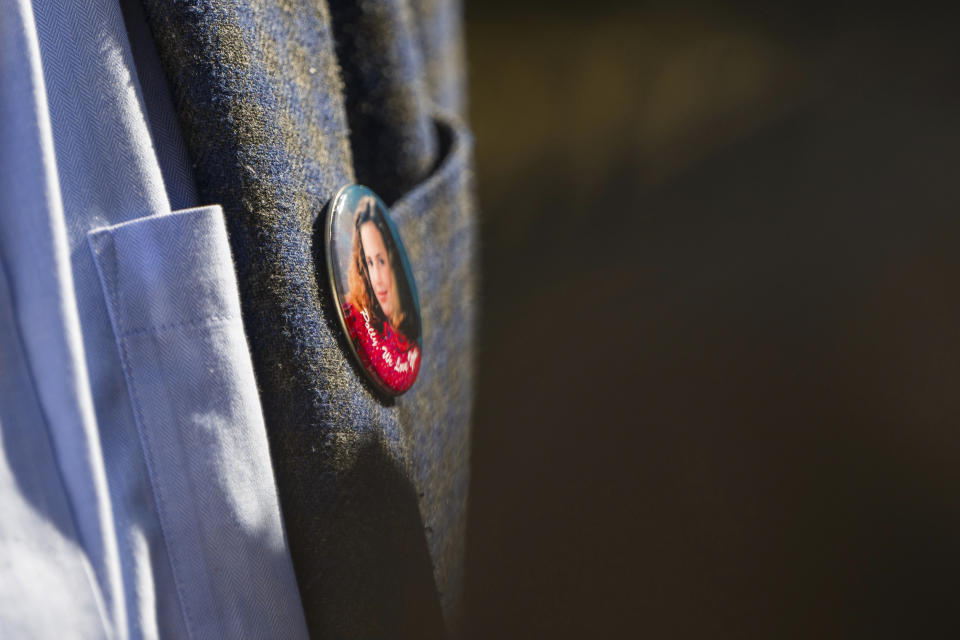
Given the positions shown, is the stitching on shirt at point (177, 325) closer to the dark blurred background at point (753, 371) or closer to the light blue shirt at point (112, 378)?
→ the light blue shirt at point (112, 378)

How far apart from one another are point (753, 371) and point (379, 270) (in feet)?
0.48

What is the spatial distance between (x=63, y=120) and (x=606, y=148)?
49 cm

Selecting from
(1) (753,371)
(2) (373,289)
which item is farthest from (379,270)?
(1) (753,371)

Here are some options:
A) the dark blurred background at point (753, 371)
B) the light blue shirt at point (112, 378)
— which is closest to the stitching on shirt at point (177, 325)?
the light blue shirt at point (112, 378)

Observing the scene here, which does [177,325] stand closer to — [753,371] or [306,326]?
[306,326]

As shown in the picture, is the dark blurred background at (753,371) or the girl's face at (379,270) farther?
the girl's face at (379,270)

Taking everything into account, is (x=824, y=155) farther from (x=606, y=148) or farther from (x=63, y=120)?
(x=63, y=120)

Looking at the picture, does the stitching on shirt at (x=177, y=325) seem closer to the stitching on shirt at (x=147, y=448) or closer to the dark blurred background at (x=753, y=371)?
the stitching on shirt at (x=147, y=448)

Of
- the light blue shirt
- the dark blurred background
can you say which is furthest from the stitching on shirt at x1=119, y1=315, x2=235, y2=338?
the dark blurred background

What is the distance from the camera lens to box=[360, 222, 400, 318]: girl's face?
0.98ft

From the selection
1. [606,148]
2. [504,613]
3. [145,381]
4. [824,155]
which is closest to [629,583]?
[504,613]

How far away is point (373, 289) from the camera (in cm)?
30

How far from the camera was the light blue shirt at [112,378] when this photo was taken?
23cm

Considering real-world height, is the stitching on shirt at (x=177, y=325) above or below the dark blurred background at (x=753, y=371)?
above
